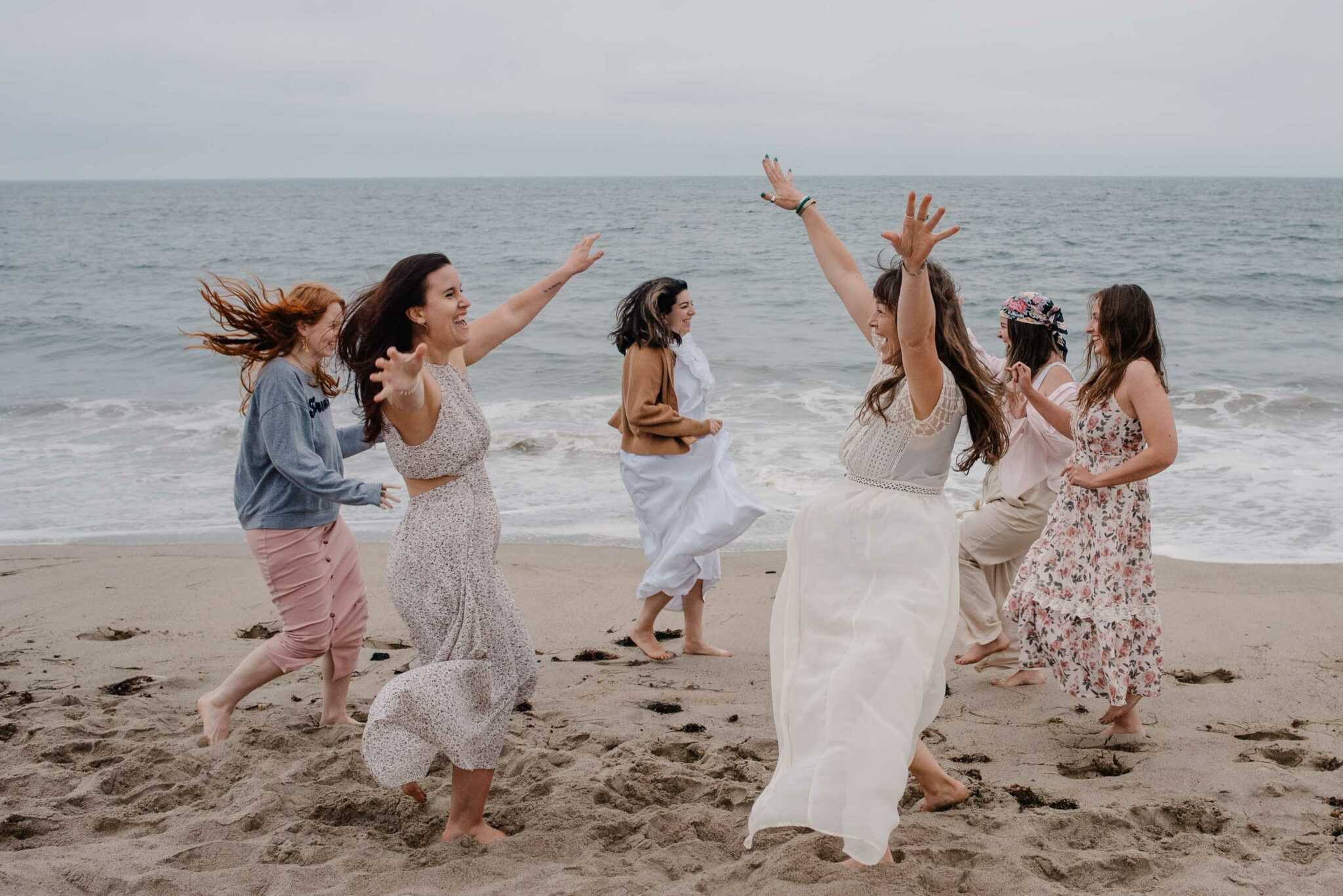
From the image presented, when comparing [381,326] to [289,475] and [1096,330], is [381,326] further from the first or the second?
[1096,330]

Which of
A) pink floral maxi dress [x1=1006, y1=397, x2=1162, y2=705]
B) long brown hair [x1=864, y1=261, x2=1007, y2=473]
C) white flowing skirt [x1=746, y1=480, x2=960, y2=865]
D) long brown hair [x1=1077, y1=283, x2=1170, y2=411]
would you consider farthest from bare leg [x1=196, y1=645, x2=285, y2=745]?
long brown hair [x1=1077, y1=283, x2=1170, y2=411]

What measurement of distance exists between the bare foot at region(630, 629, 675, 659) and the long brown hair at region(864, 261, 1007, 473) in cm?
276

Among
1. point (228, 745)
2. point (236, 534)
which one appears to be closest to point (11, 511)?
point (236, 534)

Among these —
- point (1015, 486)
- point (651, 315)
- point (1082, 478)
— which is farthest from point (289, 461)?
point (1015, 486)

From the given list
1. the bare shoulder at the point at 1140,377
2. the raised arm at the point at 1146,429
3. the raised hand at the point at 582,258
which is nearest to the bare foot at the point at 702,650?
the raised arm at the point at 1146,429

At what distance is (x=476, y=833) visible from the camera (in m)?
3.70

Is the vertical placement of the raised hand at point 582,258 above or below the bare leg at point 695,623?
above

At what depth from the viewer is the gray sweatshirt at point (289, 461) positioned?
4379 mm

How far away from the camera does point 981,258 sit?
31.9m

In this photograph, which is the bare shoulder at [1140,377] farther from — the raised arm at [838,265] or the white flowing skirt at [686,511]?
the white flowing skirt at [686,511]

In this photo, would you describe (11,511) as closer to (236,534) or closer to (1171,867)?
(236,534)

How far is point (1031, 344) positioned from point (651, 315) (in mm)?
1950

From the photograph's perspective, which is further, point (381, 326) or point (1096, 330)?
point (1096, 330)

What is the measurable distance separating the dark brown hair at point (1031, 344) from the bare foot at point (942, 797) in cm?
226
